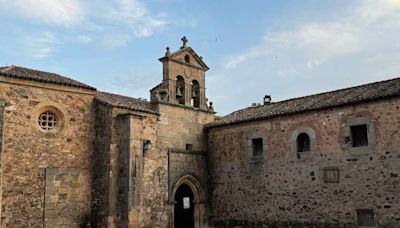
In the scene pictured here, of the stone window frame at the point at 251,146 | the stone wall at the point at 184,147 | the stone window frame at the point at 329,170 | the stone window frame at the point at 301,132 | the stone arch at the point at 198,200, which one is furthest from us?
the stone arch at the point at 198,200

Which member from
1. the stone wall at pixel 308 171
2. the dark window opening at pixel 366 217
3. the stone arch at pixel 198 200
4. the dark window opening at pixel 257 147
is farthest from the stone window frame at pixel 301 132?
the stone arch at pixel 198 200

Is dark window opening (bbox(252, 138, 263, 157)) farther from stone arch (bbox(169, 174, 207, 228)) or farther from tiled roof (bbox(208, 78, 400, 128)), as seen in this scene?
stone arch (bbox(169, 174, 207, 228))

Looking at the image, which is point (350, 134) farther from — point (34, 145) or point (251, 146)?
point (34, 145)

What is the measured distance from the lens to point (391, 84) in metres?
15.6

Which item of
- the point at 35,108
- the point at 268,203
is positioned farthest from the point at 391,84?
the point at 35,108

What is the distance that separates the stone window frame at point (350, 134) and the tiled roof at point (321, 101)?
0.57 m

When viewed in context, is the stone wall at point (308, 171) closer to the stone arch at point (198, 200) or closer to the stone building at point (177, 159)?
the stone building at point (177, 159)

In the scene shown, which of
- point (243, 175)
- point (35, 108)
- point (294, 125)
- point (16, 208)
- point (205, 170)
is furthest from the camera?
point (205, 170)

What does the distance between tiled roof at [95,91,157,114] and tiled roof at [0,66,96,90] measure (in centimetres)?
82

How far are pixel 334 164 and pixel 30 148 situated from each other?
33.7ft

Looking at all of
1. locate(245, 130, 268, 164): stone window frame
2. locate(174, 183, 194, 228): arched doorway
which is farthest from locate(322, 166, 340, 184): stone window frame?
locate(174, 183, 194, 228): arched doorway

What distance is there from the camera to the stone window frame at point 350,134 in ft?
48.8

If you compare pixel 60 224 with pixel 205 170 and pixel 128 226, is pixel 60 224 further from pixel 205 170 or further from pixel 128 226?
pixel 205 170

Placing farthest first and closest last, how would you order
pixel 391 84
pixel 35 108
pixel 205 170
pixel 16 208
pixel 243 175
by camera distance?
pixel 205 170 → pixel 243 175 → pixel 391 84 → pixel 35 108 → pixel 16 208
